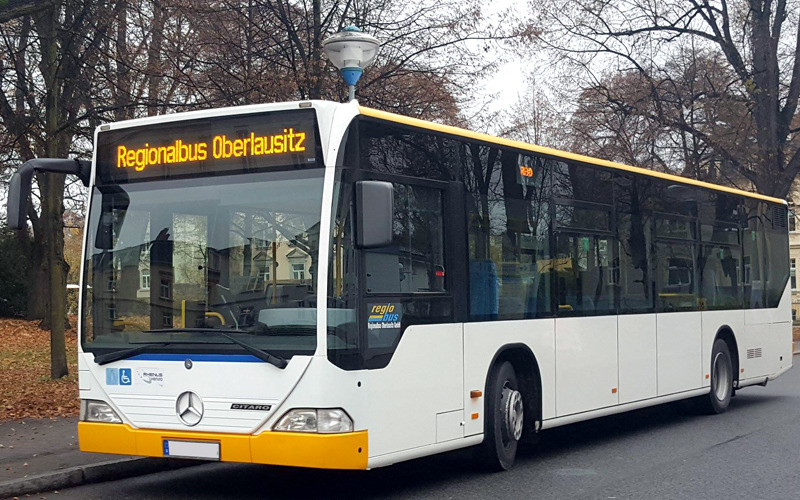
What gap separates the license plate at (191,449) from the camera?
8.02 metres

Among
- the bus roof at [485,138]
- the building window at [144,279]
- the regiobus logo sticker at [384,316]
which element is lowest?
the regiobus logo sticker at [384,316]

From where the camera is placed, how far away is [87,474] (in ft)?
31.5

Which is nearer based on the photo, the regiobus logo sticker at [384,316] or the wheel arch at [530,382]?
the regiobus logo sticker at [384,316]

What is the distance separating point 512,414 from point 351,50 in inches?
209

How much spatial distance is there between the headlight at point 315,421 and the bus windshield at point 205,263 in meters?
0.45

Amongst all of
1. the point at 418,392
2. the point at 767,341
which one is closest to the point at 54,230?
the point at 418,392

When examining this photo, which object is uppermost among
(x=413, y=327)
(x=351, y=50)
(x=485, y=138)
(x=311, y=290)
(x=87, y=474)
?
(x=351, y=50)

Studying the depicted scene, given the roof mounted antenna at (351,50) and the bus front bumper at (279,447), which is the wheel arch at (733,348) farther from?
the bus front bumper at (279,447)

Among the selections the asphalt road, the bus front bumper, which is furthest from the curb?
the bus front bumper

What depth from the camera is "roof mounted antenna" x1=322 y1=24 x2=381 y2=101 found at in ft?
42.8

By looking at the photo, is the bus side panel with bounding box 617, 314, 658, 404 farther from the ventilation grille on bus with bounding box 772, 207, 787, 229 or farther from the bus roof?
the ventilation grille on bus with bounding box 772, 207, 787, 229

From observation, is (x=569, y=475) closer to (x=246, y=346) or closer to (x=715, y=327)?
(x=246, y=346)

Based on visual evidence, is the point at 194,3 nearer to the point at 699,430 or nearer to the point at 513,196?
the point at 513,196

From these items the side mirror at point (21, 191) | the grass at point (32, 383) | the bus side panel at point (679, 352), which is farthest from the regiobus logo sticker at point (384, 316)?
the grass at point (32, 383)
